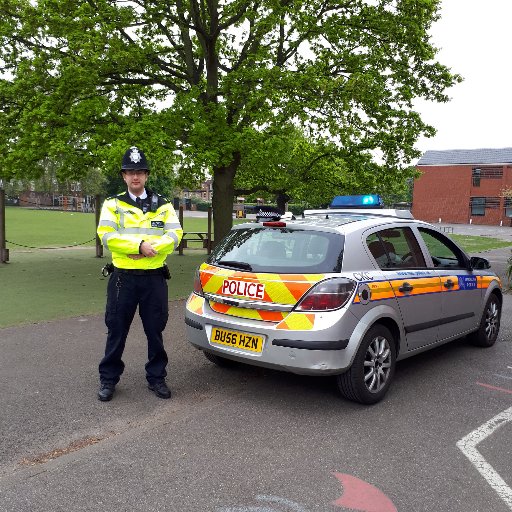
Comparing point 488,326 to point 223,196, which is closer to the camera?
point 488,326

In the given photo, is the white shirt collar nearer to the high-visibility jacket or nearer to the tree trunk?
the high-visibility jacket

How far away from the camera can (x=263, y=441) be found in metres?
3.47

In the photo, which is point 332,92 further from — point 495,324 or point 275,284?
point 275,284

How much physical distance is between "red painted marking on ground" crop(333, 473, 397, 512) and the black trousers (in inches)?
75.3

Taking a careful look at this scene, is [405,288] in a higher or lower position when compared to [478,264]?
lower

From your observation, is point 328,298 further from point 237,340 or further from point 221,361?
point 221,361

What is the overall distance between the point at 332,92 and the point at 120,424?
8339mm

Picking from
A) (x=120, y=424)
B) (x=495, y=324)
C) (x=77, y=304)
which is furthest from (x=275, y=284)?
(x=77, y=304)

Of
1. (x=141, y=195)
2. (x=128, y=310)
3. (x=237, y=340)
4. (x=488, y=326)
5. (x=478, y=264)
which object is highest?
(x=141, y=195)

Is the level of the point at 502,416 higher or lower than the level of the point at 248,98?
lower

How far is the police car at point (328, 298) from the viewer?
3920 millimetres

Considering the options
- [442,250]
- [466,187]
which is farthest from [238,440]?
[466,187]

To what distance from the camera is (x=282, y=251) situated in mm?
4328

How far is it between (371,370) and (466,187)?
57847 mm
